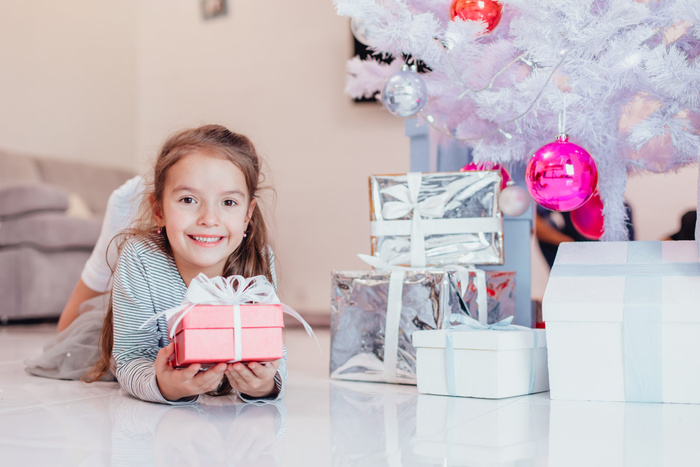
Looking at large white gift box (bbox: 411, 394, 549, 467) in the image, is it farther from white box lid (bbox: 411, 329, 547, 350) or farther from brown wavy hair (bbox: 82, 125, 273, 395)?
brown wavy hair (bbox: 82, 125, 273, 395)

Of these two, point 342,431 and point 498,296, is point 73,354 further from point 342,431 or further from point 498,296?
point 498,296

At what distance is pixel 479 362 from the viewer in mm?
1167

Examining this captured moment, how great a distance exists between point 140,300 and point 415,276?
0.47 m

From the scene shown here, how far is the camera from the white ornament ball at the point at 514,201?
1430 mm

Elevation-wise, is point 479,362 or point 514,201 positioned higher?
point 514,201

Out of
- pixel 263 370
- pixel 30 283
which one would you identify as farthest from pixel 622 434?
pixel 30 283

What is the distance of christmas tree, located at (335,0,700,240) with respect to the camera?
1.23 metres

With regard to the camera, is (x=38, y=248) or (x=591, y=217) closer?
(x=591, y=217)

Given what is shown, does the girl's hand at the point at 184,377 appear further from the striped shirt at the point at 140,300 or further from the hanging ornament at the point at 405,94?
the hanging ornament at the point at 405,94

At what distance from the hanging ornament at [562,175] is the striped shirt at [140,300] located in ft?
1.72

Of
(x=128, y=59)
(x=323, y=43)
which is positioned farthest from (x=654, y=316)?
(x=128, y=59)

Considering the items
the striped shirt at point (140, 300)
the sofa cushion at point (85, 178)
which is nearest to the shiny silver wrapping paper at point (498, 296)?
the striped shirt at point (140, 300)

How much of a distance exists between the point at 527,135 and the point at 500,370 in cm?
54

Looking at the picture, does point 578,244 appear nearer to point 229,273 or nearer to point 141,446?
point 229,273
